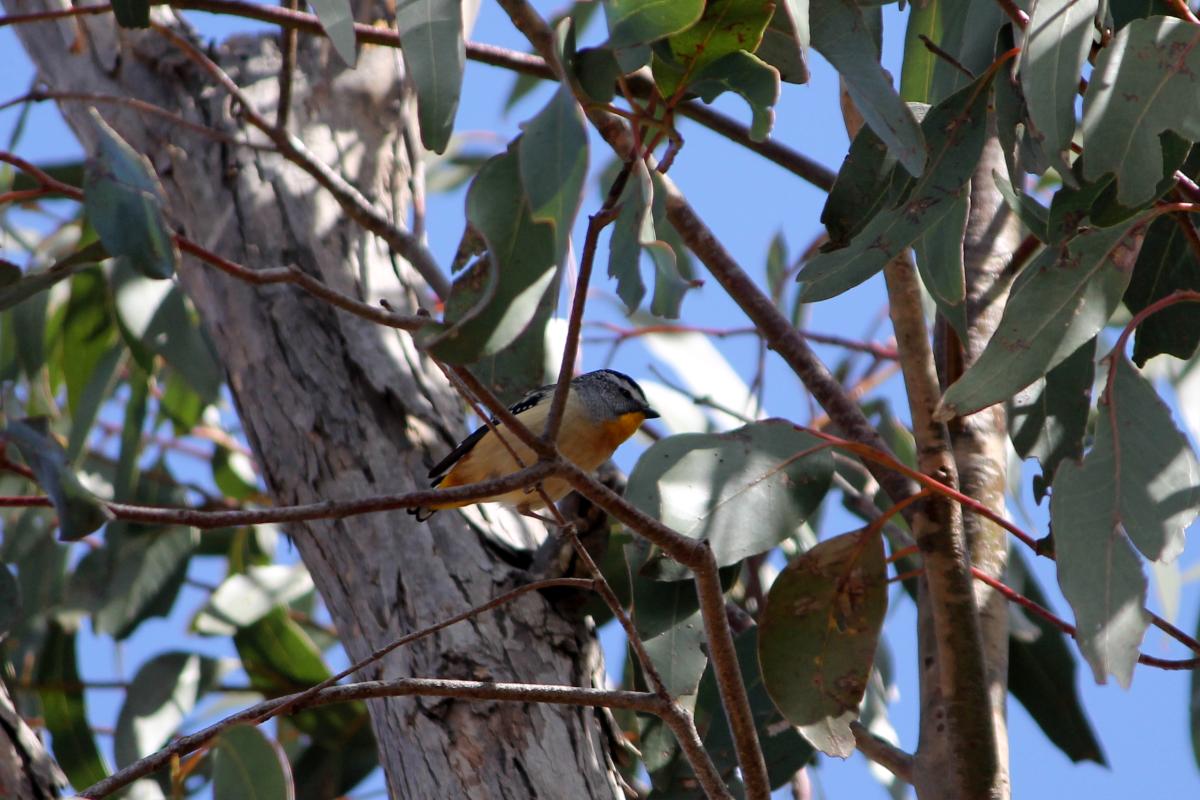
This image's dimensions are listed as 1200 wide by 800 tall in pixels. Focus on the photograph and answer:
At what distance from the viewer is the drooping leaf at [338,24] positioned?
1.83 meters

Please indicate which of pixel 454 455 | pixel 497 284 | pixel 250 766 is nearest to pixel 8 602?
pixel 250 766

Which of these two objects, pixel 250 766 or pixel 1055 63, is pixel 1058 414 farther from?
pixel 250 766

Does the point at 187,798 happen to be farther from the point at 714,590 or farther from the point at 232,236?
the point at 714,590

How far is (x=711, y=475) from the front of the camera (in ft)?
7.07

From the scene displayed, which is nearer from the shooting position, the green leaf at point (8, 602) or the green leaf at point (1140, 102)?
the green leaf at point (1140, 102)

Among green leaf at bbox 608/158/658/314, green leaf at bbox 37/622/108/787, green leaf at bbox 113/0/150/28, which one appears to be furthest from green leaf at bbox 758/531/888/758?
green leaf at bbox 37/622/108/787

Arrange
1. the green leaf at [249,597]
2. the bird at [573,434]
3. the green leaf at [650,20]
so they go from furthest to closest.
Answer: the green leaf at [249,597]
the bird at [573,434]
the green leaf at [650,20]

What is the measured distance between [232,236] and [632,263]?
1.60 meters

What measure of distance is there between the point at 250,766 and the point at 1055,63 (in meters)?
1.39

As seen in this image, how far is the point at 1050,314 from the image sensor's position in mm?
1884

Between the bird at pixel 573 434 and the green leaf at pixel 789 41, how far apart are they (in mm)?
1267

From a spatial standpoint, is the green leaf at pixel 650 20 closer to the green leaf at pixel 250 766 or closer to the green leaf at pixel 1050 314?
the green leaf at pixel 1050 314

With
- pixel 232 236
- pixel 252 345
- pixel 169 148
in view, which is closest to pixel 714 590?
pixel 252 345

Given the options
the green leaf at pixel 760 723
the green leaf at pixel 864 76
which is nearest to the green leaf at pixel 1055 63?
the green leaf at pixel 864 76
